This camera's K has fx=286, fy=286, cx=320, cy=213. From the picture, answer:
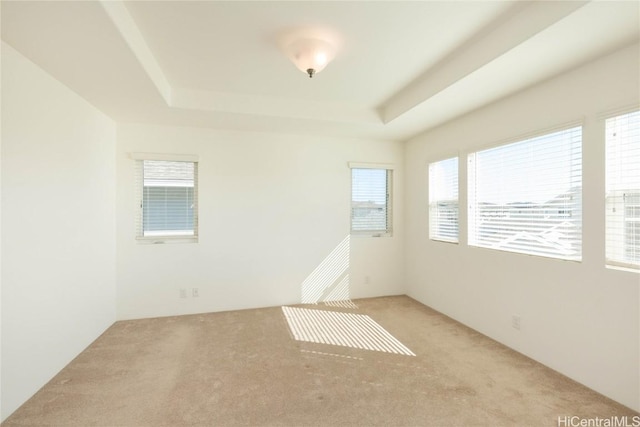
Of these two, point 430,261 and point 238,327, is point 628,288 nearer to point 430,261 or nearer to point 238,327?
point 430,261

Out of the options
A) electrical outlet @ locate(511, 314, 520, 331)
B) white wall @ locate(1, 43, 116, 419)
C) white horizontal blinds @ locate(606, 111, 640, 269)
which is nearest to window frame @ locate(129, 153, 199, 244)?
white wall @ locate(1, 43, 116, 419)

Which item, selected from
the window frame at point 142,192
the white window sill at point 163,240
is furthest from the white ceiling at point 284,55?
the white window sill at point 163,240

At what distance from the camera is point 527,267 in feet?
8.63

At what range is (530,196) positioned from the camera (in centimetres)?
266

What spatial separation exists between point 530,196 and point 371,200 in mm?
2204

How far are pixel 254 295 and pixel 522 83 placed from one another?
12.5 feet

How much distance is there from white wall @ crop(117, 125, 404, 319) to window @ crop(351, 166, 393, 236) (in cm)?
15

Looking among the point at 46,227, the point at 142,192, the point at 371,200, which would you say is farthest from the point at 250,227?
the point at 46,227

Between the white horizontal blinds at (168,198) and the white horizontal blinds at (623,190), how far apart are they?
4.12 meters

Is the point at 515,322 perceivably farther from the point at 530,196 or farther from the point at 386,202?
the point at 386,202

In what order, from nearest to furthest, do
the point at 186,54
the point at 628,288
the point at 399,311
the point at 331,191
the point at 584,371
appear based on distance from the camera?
1. the point at 628,288
2. the point at 584,371
3. the point at 186,54
4. the point at 399,311
5. the point at 331,191

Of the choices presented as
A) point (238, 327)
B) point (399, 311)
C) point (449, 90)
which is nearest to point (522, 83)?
point (449, 90)

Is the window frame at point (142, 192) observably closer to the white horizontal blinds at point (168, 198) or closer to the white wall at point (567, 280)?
the white horizontal blinds at point (168, 198)

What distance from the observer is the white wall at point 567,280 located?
1963mm
